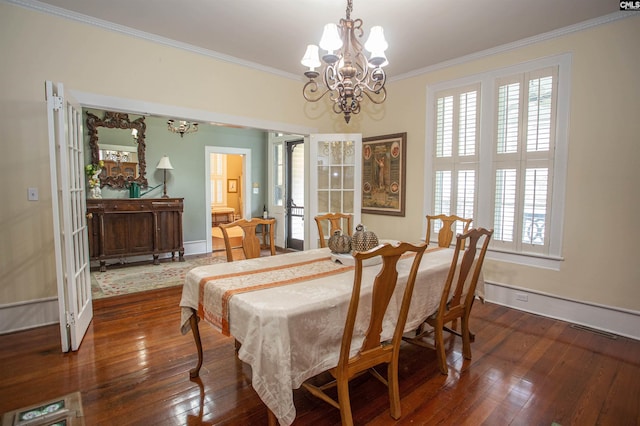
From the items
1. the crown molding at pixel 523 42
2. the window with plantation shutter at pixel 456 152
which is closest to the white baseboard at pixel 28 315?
the window with plantation shutter at pixel 456 152

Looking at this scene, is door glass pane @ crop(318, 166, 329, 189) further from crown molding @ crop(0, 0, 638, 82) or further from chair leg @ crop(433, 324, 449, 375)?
chair leg @ crop(433, 324, 449, 375)

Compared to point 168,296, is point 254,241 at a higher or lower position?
higher

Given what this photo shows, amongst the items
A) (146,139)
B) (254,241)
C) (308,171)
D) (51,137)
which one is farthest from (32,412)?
(146,139)

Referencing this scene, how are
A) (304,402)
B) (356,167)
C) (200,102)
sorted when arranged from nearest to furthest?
(304,402) → (200,102) → (356,167)

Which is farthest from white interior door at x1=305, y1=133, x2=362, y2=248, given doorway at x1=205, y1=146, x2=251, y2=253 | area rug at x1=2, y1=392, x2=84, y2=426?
doorway at x1=205, y1=146, x2=251, y2=253

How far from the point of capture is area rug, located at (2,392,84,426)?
125cm

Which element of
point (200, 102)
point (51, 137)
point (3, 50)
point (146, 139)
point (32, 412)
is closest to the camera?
point (32, 412)

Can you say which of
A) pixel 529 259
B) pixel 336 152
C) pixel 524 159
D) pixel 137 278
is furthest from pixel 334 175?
pixel 137 278

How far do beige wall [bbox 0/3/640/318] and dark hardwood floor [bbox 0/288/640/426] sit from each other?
534mm

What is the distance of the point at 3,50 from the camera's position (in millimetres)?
2658

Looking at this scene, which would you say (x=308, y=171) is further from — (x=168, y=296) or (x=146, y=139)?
(x=146, y=139)

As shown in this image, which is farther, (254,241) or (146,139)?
(146,139)

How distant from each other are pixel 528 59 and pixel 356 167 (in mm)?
2251

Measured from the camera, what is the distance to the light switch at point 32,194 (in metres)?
2.85
